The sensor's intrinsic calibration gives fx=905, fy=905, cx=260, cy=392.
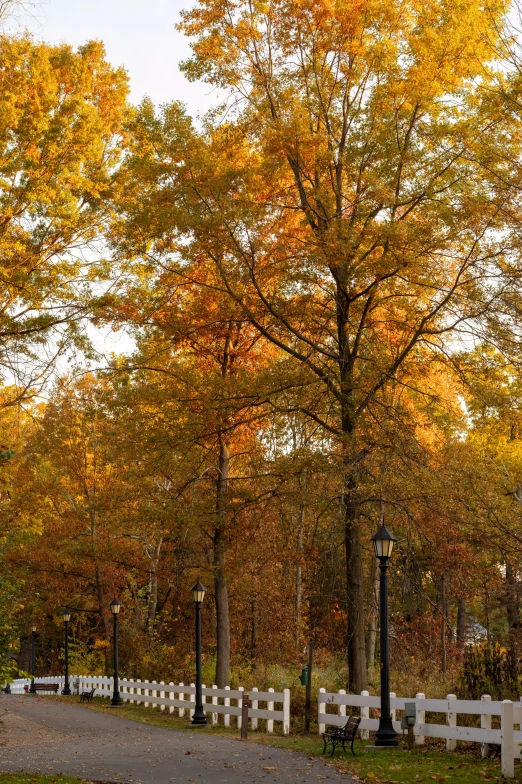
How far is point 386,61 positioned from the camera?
18.8m

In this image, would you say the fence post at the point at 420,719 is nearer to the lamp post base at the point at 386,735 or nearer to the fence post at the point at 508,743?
the lamp post base at the point at 386,735

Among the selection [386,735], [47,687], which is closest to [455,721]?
[386,735]

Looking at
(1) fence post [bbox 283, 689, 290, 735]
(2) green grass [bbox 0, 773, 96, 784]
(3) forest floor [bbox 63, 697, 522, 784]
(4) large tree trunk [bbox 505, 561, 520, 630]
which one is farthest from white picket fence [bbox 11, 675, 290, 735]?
(2) green grass [bbox 0, 773, 96, 784]

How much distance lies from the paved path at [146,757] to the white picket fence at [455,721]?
1406mm

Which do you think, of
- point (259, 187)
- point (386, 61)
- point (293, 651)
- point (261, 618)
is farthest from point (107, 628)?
point (386, 61)

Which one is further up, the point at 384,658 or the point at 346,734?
the point at 384,658

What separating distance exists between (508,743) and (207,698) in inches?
564

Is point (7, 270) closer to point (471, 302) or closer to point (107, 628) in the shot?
point (471, 302)

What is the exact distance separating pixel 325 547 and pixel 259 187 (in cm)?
779

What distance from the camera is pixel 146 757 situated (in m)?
14.8

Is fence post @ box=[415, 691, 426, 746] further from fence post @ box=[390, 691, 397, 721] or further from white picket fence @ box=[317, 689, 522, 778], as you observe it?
fence post @ box=[390, 691, 397, 721]

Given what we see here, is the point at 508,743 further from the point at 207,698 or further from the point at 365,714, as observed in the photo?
the point at 207,698

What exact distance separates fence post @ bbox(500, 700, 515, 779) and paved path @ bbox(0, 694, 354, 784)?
1928mm

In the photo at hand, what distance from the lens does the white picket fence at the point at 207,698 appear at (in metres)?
19.0
